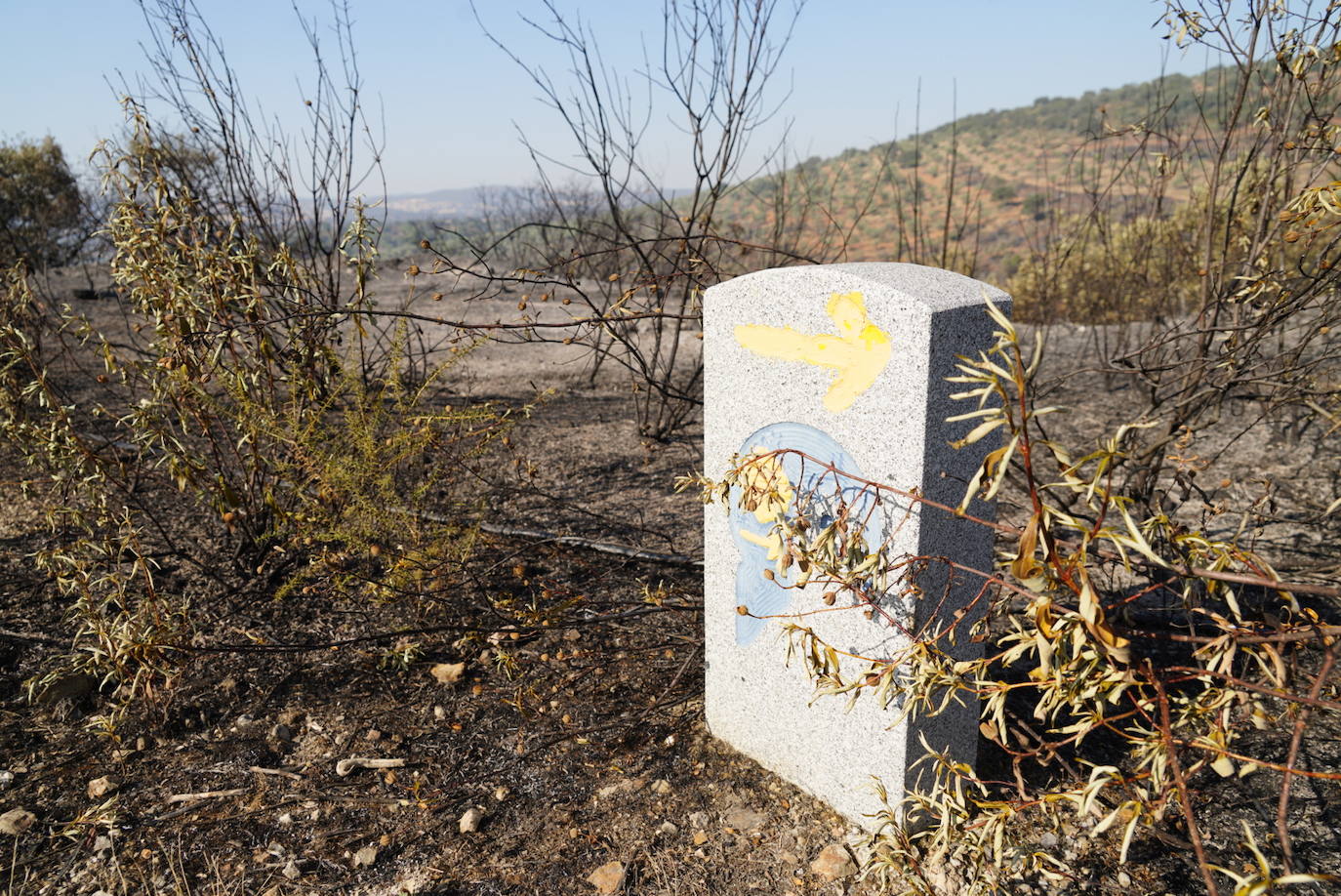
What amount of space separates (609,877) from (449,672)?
3.19 ft

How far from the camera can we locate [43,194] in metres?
13.4

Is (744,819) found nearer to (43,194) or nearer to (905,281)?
(905,281)

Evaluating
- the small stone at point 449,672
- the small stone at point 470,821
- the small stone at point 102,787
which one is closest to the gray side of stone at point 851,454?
the small stone at point 470,821

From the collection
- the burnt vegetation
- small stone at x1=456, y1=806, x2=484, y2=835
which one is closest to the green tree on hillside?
the burnt vegetation

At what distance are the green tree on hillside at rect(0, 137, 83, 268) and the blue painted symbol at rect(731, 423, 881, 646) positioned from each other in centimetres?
1352

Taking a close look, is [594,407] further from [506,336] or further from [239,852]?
[239,852]

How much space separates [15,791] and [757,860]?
6.29 ft

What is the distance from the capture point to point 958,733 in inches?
77.0

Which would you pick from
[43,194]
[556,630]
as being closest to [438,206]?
[43,194]

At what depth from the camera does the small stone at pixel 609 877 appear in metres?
1.83

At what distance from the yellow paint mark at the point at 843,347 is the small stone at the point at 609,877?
1.15 m

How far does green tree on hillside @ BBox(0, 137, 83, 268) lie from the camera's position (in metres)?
12.5

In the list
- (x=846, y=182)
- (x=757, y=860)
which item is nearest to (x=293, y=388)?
(x=757, y=860)

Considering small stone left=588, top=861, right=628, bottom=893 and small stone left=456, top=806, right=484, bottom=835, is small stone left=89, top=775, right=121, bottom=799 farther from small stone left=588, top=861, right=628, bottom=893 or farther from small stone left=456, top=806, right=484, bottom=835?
small stone left=588, top=861, right=628, bottom=893
